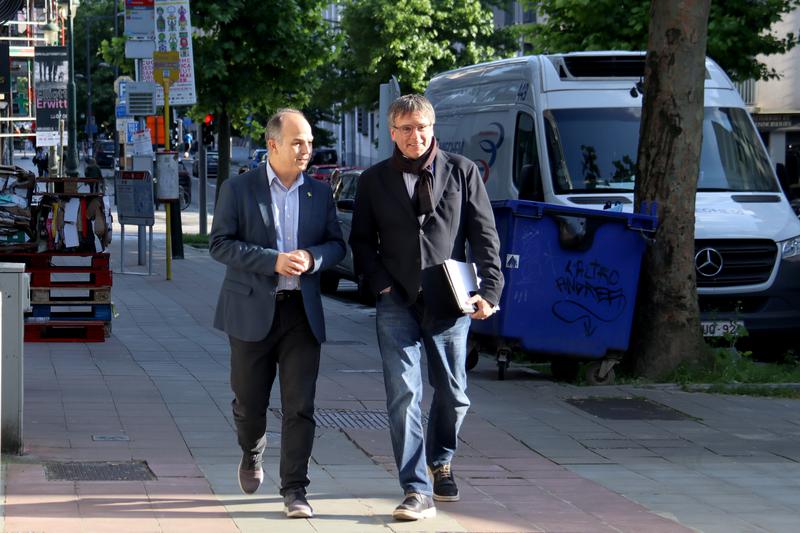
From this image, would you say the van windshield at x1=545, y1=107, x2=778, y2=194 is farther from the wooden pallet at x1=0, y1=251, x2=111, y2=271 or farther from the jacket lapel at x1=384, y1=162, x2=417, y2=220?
the jacket lapel at x1=384, y1=162, x2=417, y2=220

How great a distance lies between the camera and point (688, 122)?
34.3 ft

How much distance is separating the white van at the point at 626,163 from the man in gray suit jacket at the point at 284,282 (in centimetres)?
615

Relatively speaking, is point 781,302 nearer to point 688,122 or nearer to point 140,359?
point 688,122

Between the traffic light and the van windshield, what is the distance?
17588mm

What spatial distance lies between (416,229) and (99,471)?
2150 millimetres

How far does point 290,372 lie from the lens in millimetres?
6023

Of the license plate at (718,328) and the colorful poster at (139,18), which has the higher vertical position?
the colorful poster at (139,18)

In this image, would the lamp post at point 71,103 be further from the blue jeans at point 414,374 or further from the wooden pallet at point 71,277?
the blue jeans at point 414,374

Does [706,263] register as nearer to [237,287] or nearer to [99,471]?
[99,471]

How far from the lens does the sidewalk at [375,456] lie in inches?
241

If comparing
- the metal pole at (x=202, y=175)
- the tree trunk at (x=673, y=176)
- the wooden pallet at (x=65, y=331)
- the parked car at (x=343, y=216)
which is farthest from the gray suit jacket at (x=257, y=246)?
the metal pole at (x=202, y=175)

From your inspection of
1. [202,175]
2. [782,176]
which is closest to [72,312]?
[782,176]

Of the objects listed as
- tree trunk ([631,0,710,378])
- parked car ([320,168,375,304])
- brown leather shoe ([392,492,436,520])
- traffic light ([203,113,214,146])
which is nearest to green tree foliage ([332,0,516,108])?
traffic light ([203,113,214,146])

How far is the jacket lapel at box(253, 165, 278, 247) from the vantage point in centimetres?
602
